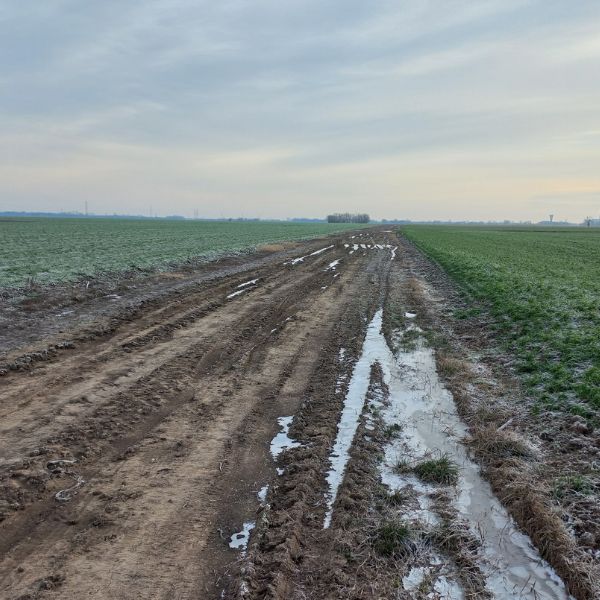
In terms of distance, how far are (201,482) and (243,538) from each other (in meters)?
0.92

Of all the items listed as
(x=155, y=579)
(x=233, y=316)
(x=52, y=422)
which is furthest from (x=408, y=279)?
(x=155, y=579)

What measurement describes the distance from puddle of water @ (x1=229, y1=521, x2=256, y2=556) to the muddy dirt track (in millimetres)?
14

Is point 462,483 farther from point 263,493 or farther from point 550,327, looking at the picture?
point 550,327

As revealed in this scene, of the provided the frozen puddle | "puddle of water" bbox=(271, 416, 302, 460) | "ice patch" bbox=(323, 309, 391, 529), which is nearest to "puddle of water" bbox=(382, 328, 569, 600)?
the frozen puddle

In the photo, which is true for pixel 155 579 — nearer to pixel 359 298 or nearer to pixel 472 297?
pixel 359 298

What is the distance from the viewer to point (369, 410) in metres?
6.39

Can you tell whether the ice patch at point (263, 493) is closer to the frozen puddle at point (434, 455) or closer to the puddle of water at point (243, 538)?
the puddle of water at point (243, 538)

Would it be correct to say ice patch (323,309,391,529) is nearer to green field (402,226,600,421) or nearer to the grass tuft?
the grass tuft

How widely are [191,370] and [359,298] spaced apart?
27.5ft

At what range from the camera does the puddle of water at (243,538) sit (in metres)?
3.62

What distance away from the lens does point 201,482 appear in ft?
14.7

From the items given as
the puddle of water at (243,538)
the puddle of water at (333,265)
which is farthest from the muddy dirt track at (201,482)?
the puddle of water at (333,265)

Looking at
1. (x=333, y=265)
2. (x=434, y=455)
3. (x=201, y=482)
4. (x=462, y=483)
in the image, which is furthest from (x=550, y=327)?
(x=333, y=265)

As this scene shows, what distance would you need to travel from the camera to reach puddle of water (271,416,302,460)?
205 inches
